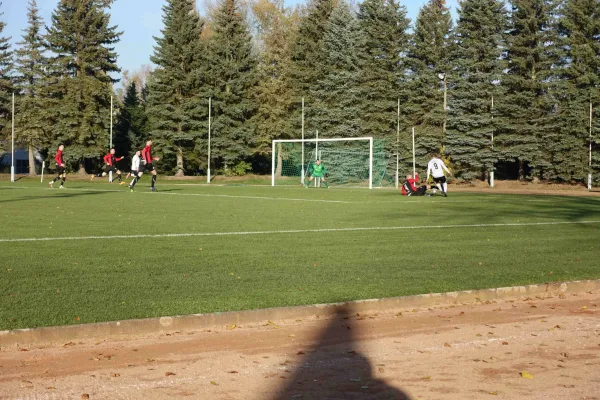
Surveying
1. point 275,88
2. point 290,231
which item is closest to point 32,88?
point 275,88

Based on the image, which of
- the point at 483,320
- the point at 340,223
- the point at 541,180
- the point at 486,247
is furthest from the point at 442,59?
the point at 483,320

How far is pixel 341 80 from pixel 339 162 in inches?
560

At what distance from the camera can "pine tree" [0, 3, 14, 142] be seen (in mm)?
73562

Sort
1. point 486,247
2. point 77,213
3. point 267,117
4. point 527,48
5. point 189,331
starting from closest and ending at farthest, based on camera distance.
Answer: point 189,331, point 486,247, point 77,213, point 527,48, point 267,117

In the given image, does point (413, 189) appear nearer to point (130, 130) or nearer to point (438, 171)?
point (438, 171)

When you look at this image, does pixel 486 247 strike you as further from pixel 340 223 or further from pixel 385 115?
pixel 385 115

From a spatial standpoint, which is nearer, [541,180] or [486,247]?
[486,247]

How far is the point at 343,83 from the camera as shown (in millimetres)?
72438

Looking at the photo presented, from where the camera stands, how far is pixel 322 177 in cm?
5469

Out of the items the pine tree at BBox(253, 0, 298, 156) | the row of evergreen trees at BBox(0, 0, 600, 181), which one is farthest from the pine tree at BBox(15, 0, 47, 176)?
the pine tree at BBox(253, 0, 298, 156)

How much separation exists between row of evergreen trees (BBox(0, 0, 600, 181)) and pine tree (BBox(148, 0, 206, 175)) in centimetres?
14

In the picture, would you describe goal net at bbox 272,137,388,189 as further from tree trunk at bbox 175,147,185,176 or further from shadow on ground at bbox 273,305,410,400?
shadow on ground at bbox 273,305,410,400

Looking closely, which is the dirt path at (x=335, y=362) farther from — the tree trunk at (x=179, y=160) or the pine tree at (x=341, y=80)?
the tree trunk at (x=179, y=160)

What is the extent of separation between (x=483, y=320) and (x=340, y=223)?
1101 cm
